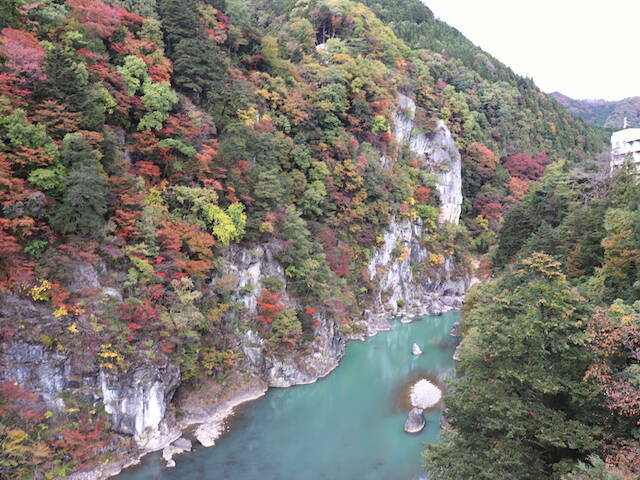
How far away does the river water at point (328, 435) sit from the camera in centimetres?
1519

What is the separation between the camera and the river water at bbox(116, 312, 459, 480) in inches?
598

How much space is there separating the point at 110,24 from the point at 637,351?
23.1 meters

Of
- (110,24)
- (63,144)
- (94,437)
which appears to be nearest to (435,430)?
(94,437)

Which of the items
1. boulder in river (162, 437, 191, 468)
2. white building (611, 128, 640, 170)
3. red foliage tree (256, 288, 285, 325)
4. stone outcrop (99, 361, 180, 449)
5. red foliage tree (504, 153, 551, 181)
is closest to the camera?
stone outcrop (99, 361, 180, 449)

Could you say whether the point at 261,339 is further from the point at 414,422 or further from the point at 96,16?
the point at 96,16

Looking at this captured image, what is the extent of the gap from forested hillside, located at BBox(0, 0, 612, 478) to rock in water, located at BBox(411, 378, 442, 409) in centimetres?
563

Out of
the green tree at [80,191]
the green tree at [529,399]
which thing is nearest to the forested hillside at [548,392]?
the green tree at [529,399]

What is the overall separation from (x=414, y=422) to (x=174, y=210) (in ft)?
46.5

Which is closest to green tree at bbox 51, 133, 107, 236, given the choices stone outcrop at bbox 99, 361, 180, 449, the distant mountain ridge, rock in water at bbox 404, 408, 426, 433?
stone outcrop at bbox 99, 361, 180, 449

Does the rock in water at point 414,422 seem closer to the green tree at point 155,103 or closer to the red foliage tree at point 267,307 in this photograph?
the red foliage tree at point 267,307

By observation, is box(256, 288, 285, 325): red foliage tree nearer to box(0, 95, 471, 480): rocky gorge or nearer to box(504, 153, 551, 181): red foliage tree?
box(0, 95, 471, 480): rocky gorge

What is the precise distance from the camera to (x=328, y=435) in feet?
60.1

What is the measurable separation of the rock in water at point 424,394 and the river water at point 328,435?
51cm

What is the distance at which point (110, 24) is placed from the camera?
19.7 metres
